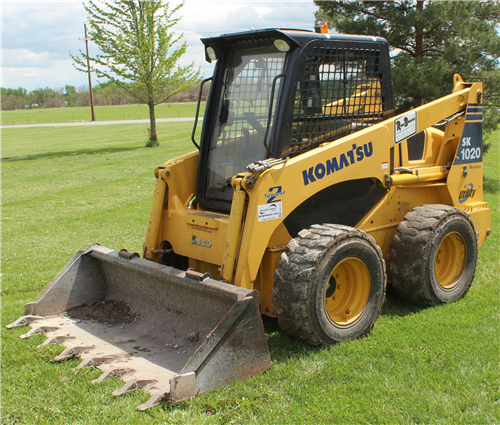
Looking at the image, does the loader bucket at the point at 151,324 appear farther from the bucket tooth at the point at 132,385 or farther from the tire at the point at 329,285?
the tire at the point at 329,285

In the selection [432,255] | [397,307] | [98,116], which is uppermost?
[98,116]

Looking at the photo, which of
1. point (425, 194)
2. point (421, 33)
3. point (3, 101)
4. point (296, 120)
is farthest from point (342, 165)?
point (3, 101)

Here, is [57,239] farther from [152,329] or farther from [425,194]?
[425,194]

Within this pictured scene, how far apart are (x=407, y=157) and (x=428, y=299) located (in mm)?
1369

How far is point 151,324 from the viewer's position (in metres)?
4.66

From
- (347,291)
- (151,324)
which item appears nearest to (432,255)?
(347,291)

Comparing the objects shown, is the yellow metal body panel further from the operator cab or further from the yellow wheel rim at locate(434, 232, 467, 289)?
the yellow wheel rim at locate(434, 232, 467, 289)

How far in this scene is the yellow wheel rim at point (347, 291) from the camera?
174 inches

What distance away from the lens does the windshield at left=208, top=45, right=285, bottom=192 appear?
4.68 m

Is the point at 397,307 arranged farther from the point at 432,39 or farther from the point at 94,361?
the point at 432,39

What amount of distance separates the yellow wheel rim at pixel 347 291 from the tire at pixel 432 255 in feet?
1.96

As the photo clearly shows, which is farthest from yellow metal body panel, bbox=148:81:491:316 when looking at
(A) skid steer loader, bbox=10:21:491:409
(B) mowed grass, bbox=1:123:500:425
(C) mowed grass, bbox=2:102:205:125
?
(C) mowed grass, bbox=2:102:205:125

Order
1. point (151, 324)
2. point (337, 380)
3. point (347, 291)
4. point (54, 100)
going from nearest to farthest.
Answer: point (337, 380) → point (347, 291) → point (151, 324) → point (54, 100)

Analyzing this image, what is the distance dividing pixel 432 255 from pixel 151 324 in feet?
8.48
